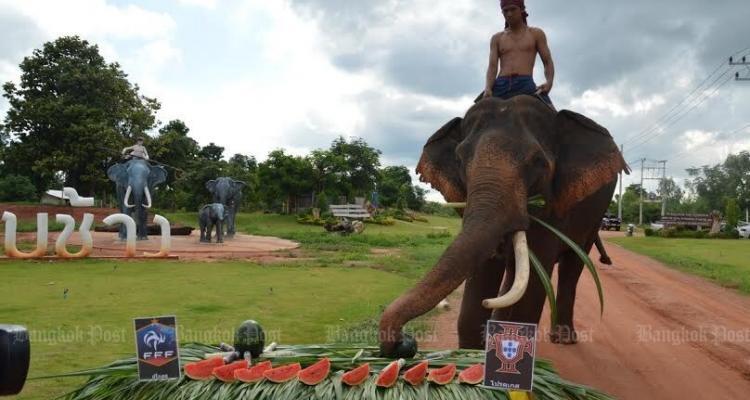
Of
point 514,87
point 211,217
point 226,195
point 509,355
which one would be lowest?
point 509,355

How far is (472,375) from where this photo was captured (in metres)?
3.64

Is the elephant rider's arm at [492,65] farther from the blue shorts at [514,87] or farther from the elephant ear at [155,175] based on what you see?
the elephant ear at [155,175]

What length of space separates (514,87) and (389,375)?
3119mm

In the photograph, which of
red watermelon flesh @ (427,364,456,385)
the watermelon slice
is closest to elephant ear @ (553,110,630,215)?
red watermelon flesh @ (427,364,456,385)

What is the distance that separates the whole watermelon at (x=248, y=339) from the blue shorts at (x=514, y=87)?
3.03m

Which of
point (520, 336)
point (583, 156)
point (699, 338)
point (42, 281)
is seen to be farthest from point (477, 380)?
point (42, 281)

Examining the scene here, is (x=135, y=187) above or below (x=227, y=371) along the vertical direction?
above

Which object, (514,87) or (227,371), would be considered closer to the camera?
(227,371)

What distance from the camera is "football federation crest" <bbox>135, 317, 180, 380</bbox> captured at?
3484mm

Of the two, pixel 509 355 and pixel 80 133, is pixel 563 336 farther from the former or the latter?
pixel 80 133

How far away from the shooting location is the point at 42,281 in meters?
11.3

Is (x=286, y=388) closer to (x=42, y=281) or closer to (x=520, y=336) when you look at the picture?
(x=520, y=336)

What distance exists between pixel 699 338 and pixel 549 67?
4243mm

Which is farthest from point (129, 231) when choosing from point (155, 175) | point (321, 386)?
point (321, 386)
